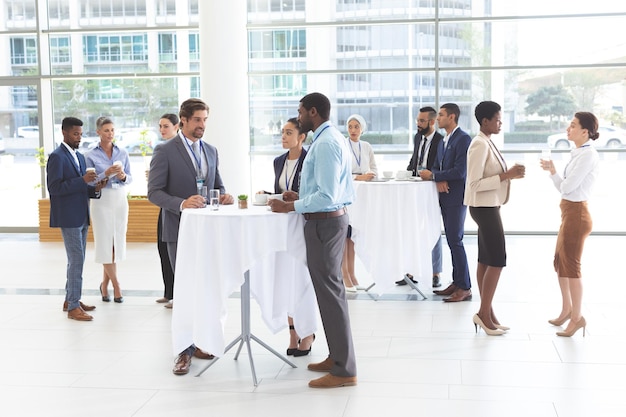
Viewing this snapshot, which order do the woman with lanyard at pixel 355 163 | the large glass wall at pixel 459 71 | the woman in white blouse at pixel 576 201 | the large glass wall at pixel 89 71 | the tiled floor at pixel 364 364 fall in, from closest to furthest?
the tiled floor at pixel 364 364 → the woman in white blouse at pixel 576 201 → the woman with lanyard at pixel 355 163 → the large glass wall at pixel 459 71 → the large glass wall at pixel 89 71

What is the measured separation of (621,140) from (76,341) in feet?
24.5

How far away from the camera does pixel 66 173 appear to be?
652 centimetres

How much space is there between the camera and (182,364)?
524cm

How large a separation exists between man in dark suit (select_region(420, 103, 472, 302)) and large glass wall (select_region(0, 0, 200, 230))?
5.23 metres

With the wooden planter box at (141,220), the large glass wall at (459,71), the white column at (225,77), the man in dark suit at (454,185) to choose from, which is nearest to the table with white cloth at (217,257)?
the man in dark suit at (454,185)

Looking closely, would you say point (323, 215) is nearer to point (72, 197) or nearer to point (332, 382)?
point (332, 382)

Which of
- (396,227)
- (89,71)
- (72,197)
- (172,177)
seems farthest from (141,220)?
(172,177)

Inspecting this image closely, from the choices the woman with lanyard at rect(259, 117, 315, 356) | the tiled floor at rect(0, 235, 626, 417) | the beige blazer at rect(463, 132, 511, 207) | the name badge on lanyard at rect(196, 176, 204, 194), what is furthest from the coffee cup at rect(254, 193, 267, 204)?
the beige blazer at rect(463, 132, 511, 207)

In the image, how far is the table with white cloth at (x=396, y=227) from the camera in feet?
23.1

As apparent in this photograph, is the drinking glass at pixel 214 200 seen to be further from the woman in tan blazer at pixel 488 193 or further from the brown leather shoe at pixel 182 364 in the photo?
the woman in tan blazer at pixel 488 193

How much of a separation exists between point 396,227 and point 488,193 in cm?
134

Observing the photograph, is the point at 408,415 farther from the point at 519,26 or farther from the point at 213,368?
the point at 519,26

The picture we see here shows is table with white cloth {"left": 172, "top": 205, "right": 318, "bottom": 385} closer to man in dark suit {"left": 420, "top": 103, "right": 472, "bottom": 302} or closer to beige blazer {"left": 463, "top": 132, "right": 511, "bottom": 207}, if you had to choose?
beige blazer {"left": 463, "top": 132, "right": 511, "bottom": 207}

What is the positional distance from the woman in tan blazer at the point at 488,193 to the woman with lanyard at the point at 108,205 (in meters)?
2.95
